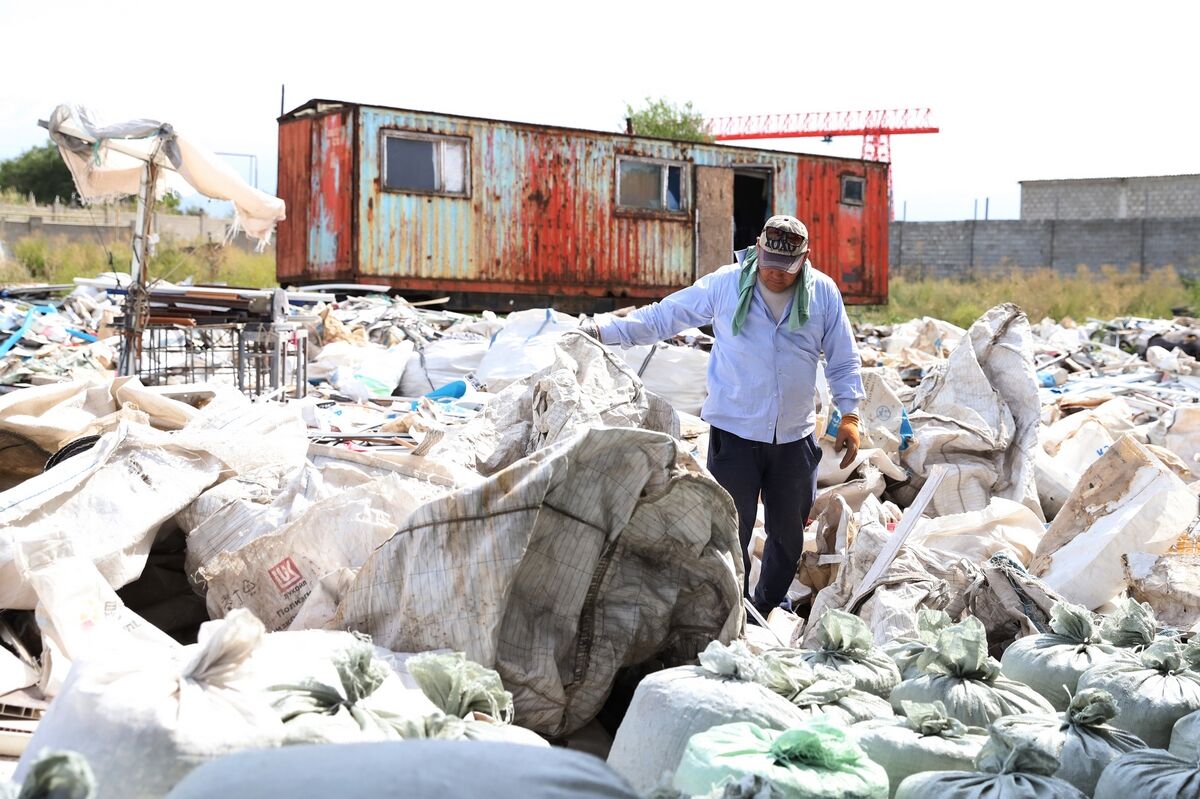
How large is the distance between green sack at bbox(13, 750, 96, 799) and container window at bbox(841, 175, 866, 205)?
60.8 ft

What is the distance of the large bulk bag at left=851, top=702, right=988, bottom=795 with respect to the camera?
1957 millimetres

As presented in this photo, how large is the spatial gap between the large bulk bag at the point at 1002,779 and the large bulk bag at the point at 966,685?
0.35 m

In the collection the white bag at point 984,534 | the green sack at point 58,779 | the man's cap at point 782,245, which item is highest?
the man's cap at point 782,245

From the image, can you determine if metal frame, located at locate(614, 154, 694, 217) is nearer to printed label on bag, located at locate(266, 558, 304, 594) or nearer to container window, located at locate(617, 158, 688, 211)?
container window, located at locate(617, 158, 688, 211)

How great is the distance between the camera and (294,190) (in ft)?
51.2

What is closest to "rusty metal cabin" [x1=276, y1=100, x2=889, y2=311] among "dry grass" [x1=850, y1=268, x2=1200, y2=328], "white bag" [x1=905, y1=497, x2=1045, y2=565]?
"dry grass" [x1=850, y1=268, x2=1200, y2=328]

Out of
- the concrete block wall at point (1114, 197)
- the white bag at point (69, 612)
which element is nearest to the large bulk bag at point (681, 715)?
the white bag at point (69, 612)

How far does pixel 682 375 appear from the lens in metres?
7.75

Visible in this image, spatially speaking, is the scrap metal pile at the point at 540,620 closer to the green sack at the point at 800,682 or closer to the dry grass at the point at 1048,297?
the green sack at the point at 800,682

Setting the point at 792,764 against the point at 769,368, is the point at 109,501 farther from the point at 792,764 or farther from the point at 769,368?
the point at 769,368

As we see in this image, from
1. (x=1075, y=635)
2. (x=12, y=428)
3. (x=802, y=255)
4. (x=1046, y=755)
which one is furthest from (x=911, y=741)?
(x=12, y=428)

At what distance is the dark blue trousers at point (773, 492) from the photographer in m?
4.53

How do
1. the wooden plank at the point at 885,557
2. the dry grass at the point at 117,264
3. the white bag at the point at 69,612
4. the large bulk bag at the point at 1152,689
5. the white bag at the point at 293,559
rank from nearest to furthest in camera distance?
the large bulk bag at the point at 1152,689, the white bag at the point at 69,612, the white bag at the point at 293,559, the wooden plank at the point at 885,557, the dry grass at the point at 117,264

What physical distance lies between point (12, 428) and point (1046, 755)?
3679mm
